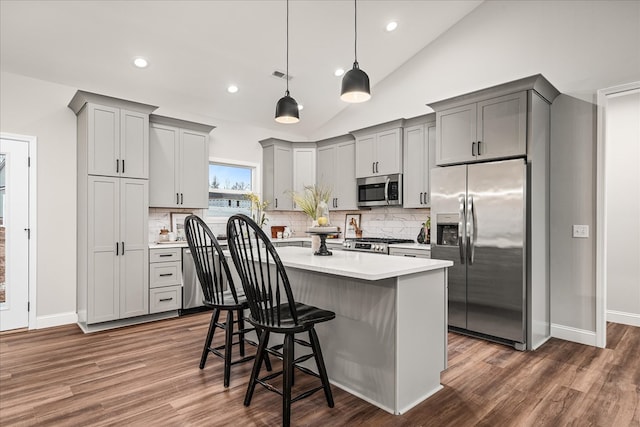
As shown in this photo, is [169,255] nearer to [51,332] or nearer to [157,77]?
[51,332]

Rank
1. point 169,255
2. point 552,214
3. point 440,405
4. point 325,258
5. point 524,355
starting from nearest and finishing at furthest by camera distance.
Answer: point 440,405, point 325,258, point 524,355, point 552,214, point 169,255

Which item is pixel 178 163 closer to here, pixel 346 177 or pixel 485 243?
pixel 346 177

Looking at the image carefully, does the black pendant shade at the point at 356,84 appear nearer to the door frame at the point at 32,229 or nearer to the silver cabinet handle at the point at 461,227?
the silver cabinet handle at the point at 461,227

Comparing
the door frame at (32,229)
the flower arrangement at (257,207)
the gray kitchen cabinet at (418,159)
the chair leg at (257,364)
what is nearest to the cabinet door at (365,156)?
the gray kitchen cabinet at (418,159)

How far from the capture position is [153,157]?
14.8 ft

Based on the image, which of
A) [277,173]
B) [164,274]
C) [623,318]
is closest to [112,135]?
[164,274]

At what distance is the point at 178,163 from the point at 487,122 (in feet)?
11.9

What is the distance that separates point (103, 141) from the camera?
3955 millimetres

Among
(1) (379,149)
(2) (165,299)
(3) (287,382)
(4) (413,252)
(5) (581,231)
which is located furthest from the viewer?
(1) (379,149)

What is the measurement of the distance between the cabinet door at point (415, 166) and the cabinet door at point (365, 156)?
51 cm

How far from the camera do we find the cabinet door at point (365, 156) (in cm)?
520

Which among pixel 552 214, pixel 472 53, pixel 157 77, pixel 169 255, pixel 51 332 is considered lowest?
pixel 51 332

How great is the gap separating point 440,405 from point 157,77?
14.6ft

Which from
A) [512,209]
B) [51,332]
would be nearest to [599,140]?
[512,209]
